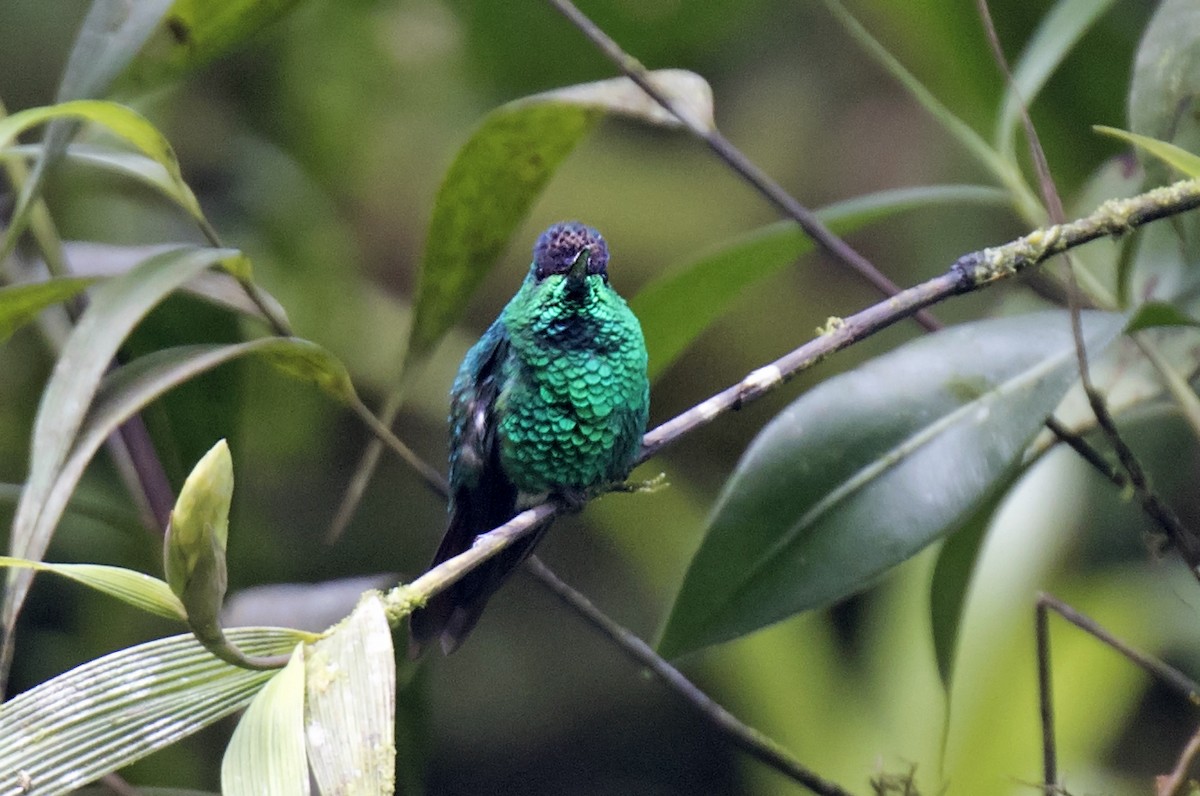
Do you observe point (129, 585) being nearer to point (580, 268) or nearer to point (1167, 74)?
point (580, 268)

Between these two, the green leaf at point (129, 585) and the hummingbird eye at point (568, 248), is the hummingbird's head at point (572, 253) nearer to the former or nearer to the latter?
the hummingbird eye at point (568, 248)

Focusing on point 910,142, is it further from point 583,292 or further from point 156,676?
point 156,676

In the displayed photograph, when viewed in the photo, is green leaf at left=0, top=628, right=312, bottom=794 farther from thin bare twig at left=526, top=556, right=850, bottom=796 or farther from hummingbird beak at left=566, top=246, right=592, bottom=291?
hummingbird beak at left=566, top=246, right=592, bottom=291

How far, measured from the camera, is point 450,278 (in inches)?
60.2

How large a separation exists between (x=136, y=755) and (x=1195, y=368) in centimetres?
145

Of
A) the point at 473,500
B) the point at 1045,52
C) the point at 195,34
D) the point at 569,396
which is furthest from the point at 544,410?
the point at 1045,52

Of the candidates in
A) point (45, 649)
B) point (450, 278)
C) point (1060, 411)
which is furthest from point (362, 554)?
point (1060, 411)

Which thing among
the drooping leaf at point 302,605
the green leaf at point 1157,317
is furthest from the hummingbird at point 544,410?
the green leaf at point 1157,317

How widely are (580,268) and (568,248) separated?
0.15 feet

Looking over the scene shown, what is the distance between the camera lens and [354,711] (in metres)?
0.81

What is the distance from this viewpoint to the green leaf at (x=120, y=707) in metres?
0.86

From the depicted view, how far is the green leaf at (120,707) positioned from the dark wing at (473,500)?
0.49 m

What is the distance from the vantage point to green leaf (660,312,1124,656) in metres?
1.27

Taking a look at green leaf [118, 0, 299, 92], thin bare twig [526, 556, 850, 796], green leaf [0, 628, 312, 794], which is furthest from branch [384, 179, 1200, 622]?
green leaf [118, 0, 299, 92]
